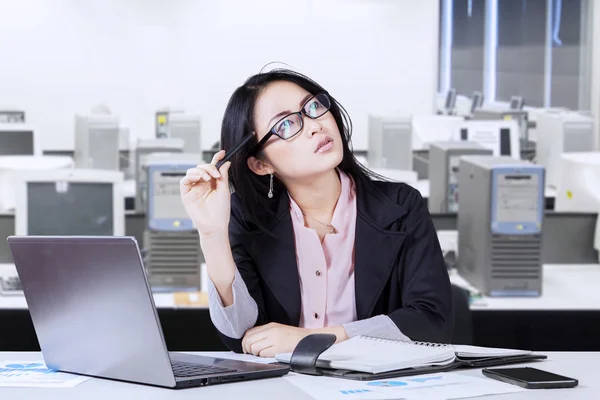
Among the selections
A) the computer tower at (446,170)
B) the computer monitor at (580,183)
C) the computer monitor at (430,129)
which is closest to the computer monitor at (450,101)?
the computer monitor at (430,129)

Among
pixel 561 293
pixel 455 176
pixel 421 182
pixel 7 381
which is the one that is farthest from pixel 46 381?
pixel 421 182

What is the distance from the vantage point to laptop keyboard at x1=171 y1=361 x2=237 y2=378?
5.24 feet

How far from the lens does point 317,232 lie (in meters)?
2.16

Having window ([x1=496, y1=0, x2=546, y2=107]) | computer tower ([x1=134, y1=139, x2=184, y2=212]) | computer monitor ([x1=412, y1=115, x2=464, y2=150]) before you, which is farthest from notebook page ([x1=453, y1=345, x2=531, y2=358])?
window ([x1=496, y1=0, x2=546, y2=107])

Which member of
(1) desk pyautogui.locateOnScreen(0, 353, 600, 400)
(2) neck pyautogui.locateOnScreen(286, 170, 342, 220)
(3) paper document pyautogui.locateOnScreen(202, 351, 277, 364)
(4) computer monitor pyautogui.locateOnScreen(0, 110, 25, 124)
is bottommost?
(3) paper document pyautogui.locateOnScreen(202, 351, 277, 364)

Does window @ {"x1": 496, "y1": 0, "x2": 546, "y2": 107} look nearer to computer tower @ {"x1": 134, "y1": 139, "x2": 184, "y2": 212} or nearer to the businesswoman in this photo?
computer tower @ {"x1": 134, "y1": 139, "x2": 184, "y2": 212}

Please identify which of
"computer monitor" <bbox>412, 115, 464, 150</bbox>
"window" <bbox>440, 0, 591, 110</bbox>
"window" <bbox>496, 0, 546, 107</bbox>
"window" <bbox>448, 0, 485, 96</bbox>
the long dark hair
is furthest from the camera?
"window" <bbox>448, 0, 485, 96</bbox>

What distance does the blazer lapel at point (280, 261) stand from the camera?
212cm

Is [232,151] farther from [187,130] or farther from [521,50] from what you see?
[521,50]

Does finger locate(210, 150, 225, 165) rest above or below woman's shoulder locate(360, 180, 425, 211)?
above

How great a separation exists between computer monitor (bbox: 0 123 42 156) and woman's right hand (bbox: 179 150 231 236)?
4.64 meters

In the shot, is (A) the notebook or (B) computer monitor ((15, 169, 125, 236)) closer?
(A) the notebook

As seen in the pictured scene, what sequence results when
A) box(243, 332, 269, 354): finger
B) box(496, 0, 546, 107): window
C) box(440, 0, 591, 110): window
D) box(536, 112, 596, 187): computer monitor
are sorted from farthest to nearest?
box(496, 0, 546, 107): window
box(440, 0, 591, 110): window
box(536, 112, 596, 187): computer monitor
box(243, 332, 269, 354): finger

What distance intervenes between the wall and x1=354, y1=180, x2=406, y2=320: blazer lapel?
8.40 m
